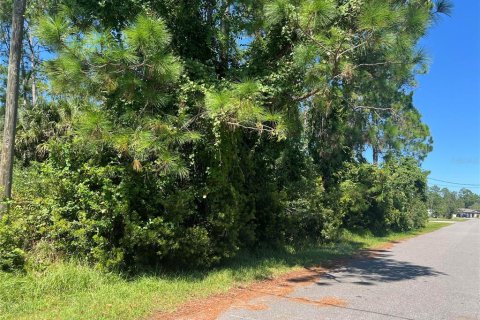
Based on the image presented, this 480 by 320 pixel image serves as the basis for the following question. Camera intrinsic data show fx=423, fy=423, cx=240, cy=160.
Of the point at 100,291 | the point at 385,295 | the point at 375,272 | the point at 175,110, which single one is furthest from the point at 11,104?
the point at 375,272

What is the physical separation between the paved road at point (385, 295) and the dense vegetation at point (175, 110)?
2.30m

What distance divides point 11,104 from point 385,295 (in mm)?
8771

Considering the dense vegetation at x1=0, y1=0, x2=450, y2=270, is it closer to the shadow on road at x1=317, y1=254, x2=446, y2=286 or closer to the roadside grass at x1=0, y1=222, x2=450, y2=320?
the roadside grass at x1=0, y1=222, x2=450, y2=320

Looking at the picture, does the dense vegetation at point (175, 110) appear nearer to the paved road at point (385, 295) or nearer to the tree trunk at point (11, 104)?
the tree trunk at point (11, 104)

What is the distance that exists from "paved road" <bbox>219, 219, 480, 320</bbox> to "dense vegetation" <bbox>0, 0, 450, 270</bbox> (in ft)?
7.55

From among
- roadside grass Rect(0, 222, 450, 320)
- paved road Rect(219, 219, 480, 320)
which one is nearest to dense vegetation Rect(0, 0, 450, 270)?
roadside grass Rect(0, 222, 450, 320)

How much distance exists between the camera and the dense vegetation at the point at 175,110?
7195mm

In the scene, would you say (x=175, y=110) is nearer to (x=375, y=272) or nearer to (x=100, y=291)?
(x=100, y=291)

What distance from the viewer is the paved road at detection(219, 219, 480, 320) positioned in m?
6.41

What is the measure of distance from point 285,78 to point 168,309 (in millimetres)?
5565

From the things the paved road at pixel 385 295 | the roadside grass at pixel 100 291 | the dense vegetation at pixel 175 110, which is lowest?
the paved road at pixel 385 295

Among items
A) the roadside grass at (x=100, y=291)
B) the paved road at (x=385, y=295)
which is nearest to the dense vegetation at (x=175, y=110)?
the roadside grass at (x=100, y=291)

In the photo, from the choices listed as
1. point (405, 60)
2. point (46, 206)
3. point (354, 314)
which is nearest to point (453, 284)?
point (354, 314)

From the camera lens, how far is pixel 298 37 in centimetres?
891
